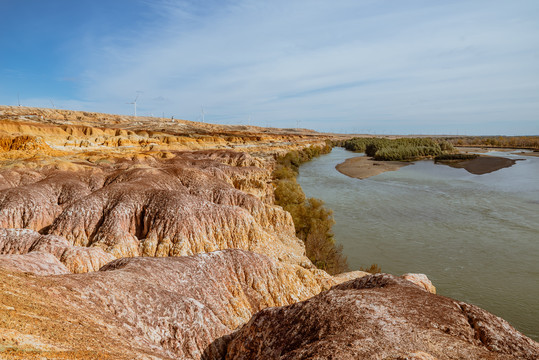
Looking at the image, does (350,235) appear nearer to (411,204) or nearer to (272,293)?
(411,204)

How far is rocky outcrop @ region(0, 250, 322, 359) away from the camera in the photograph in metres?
5.89

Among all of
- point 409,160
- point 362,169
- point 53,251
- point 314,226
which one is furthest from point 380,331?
point 409,160

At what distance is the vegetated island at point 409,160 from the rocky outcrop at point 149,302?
2544 inches

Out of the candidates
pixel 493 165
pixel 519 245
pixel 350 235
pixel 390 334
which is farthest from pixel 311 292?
pixel 493 165

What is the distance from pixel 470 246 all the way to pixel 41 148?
196 feet

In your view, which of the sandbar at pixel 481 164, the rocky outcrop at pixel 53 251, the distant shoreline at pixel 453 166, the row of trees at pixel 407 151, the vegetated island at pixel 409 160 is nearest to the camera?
the rocky outcrop at pixel 53 251

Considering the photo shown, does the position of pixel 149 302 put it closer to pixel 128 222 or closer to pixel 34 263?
pixel 34 263

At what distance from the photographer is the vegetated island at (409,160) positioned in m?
84.6

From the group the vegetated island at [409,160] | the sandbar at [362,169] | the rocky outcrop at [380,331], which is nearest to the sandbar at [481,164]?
the vegetated island at [409,160]

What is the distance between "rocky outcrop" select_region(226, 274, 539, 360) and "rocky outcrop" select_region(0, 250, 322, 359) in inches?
65.7

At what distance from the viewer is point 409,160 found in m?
112

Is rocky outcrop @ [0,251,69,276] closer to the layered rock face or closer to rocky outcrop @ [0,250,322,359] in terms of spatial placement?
rocky outcrop @ [0,250,322,359]

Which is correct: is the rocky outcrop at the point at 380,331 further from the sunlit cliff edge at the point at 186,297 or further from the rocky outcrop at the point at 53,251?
the rocky outcrop at the point at 53,251

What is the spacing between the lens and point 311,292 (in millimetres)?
14680
